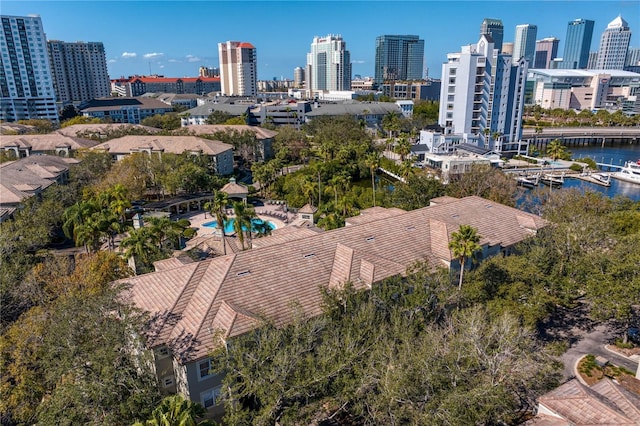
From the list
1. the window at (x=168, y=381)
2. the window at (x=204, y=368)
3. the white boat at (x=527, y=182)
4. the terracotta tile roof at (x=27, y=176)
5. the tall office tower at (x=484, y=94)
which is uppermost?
the tall office tower at (x=484, y=94)

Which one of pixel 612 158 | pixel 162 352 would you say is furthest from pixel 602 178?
pixel 162 352

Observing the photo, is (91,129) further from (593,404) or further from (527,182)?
(593,404)

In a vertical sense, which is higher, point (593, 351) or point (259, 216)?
point (259, 216)

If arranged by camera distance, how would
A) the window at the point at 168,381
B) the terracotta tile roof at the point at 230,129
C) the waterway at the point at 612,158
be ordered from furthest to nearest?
the terracotta tile roof at the point at 230,129 < the waterway at the point at 612,158 < the window at the point at 168,381

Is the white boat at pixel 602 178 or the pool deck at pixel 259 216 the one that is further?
the white boat at pixel 602 178

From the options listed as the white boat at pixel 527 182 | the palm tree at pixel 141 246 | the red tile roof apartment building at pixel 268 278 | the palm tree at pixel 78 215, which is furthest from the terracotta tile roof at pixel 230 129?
the red tile roof apartment building at pixel 268 278

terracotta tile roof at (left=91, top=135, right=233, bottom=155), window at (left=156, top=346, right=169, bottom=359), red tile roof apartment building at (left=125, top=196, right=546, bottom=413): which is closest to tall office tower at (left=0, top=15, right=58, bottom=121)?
terracotta tile roof at (left=91, top=135, right=233, bottom=155)

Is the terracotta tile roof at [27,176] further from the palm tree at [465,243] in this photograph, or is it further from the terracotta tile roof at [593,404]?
the terracotta tile roof at [593,404]
